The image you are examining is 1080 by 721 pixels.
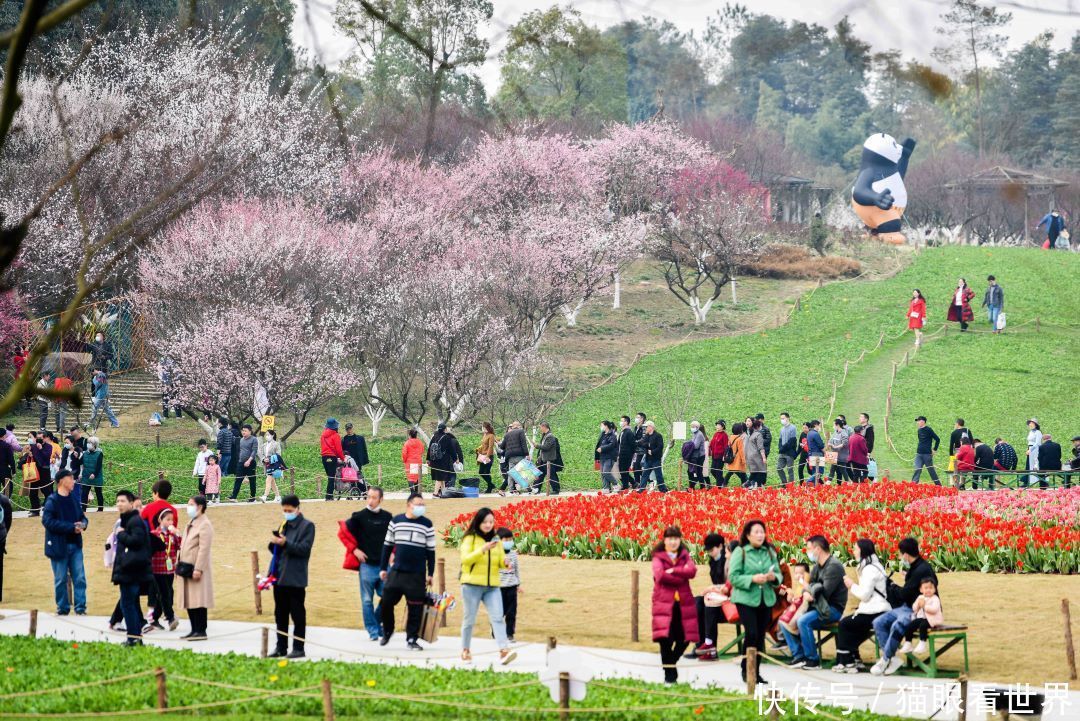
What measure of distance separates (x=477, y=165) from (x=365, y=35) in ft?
178

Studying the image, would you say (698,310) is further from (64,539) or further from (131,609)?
(131,609)

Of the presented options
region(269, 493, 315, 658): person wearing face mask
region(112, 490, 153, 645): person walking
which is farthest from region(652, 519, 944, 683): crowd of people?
region(112, 490, 153, 645): person walking

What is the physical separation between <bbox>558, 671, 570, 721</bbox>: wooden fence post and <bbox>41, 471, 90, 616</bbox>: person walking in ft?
27.3

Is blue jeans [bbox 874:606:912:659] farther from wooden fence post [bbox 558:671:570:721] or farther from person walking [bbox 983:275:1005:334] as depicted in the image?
person walking [bbox 983:275:1005:334]

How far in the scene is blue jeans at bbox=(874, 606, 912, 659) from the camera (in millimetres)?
12766

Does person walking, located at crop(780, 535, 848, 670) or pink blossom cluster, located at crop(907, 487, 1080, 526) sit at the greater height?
A: pink blossom cluster, located at crop(907, 487, 1080, 526)

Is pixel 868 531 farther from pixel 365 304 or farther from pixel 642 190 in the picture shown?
pixel 642 190

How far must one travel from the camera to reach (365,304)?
41969 mm

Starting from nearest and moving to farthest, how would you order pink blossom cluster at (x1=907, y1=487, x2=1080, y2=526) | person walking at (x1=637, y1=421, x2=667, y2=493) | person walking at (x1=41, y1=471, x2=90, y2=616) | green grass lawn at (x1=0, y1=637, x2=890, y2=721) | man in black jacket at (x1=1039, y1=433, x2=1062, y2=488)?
green grass lawn at (x1=0, y1=637, x2=890, y2=721) → person walking at (x1=41, y1=471, x2=90, y2=616) → pink blossom cluster at (x1=907, y1=487, x2=1080, y2=526) → man in black jacket at (x1=1039, y1=433, x2=1062, y2=488) → person walking at (x1=637, y1=421, x2=667, y2=493)

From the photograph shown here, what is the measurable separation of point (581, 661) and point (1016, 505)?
1443 centimetres

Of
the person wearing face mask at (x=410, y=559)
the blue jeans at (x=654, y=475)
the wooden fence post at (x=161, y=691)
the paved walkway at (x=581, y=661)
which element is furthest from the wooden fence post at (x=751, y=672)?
the blue jeans at (x=654, y=475)

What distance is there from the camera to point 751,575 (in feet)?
41.2

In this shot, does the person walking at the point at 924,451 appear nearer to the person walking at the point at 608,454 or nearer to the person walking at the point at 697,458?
the person walking at the point at 697,458

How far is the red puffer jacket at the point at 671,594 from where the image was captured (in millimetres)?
12102
